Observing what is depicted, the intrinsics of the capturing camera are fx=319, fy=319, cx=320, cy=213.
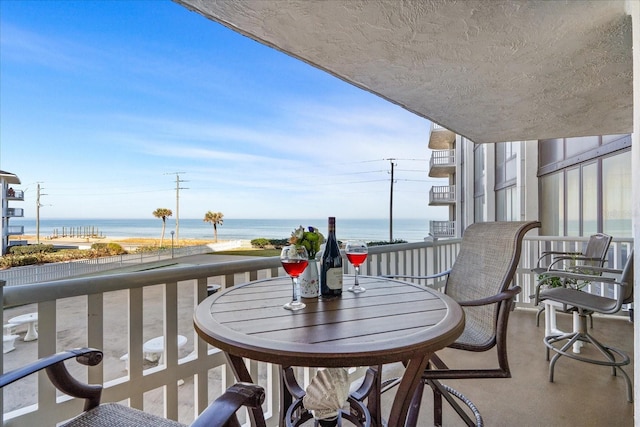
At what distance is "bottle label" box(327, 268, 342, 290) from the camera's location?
1.47 m

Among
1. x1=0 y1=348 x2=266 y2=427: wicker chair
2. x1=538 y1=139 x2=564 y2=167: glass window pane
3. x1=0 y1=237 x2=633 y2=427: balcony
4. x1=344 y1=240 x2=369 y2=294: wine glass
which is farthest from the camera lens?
Answer: x1=538 y1=139 x2=564 y2=167: glass window pane

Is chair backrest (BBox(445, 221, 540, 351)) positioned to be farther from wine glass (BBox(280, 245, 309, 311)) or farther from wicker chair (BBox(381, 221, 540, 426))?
wine glass (BBox(280, 245, 309, 311))

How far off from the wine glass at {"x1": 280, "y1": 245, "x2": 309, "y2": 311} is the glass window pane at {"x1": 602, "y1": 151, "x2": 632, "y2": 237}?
428cm

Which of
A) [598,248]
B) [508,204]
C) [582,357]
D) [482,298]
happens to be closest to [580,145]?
[598,248]

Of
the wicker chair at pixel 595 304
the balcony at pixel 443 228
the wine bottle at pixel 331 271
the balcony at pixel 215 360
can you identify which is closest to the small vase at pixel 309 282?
the wine bottle at pixel 331 271

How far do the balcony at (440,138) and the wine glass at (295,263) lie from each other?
12876 millimetres

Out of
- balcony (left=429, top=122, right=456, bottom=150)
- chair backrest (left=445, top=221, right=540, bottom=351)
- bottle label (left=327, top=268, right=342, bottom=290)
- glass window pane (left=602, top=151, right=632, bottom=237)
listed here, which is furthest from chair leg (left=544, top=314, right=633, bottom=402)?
balcony (left=429, top=122, right=456, bottom=150)

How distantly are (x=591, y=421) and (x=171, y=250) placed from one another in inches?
648

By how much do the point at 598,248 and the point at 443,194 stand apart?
36.2ft

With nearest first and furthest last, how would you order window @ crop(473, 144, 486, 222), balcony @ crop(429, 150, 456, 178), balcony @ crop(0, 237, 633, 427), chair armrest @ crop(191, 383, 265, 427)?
chair armrest @ crop(191, 383, 265, 427) < balcony @ crop(0, 237, 633, 427) < window @ crop(473, 144, 486, 222) < balcony @ crop(429, 150, 456, 178)

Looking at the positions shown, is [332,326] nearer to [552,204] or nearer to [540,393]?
[540,393]

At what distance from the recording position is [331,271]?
1474mm

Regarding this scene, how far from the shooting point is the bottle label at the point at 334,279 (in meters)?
1.47

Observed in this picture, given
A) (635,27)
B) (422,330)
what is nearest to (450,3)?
(635,27)
